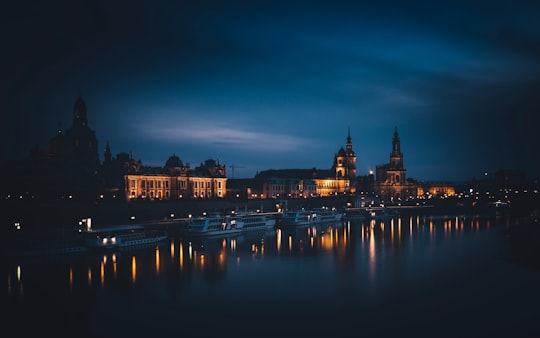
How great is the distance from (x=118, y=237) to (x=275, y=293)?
1788cm

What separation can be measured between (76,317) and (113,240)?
1716 centimetres

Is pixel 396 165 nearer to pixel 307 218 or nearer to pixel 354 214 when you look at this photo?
pixel 354 214

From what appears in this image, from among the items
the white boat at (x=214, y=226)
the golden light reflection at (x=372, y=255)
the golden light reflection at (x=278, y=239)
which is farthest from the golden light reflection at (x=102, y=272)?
the golden light reflection at (x=372, y=255)

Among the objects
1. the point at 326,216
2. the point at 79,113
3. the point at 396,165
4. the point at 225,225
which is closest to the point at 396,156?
the point at 396,165

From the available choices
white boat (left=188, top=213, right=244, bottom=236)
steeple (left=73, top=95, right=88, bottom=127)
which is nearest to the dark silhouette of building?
steeple (left=73, top=95, right=88, bottom=127)

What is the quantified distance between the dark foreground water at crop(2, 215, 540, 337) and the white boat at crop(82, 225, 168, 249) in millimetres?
1228

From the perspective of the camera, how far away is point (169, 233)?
159 ft

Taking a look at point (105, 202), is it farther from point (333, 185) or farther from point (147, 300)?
point (333, 185)

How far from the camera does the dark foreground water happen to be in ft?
65.4

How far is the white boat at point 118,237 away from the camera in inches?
1448

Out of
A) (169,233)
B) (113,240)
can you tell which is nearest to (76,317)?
(113,240)

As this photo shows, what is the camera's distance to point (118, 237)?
127 ft

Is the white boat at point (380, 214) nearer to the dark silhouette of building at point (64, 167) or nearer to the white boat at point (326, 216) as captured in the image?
the white boat at point (326, 216)

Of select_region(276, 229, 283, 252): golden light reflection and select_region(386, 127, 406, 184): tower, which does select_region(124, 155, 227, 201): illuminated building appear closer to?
select_region(276, 229, 283, 252): golden light reflection
